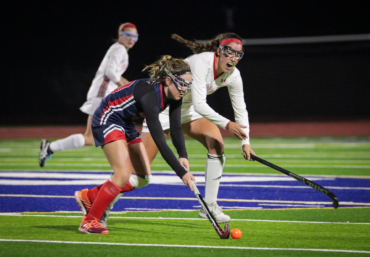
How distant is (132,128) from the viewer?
4770 millimetres

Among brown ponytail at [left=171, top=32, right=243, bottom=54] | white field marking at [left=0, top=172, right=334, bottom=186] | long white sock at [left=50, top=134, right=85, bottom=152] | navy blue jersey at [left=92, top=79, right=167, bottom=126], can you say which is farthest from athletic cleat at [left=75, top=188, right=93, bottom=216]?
long white sock at [left=50, top=134, right=85, bottom=152]

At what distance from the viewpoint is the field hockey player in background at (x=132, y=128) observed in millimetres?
4332

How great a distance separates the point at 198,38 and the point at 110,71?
13.9 meters

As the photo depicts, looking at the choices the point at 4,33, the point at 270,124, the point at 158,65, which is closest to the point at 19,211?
the point at 158,65

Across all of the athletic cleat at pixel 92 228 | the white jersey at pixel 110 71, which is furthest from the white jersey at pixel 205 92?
the white jersey at pixel 110 71

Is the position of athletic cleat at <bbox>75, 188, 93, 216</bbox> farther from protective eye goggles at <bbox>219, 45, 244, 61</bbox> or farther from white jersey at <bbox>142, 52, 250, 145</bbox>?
protective eye goggles at <bbox>219, 45, 244, 61</bbox>

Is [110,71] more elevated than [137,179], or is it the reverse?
[110,71]

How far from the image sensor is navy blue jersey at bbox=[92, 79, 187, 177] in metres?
4.30

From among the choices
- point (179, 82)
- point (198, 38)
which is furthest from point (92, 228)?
point (198, 38)

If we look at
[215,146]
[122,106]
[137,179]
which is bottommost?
[137,179]

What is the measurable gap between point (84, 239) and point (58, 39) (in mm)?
19388

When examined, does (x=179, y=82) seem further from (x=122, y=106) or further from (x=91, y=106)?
(x=91, y=106)

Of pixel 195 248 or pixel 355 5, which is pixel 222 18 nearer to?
pixel 355 5

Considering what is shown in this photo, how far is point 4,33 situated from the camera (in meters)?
22.6
